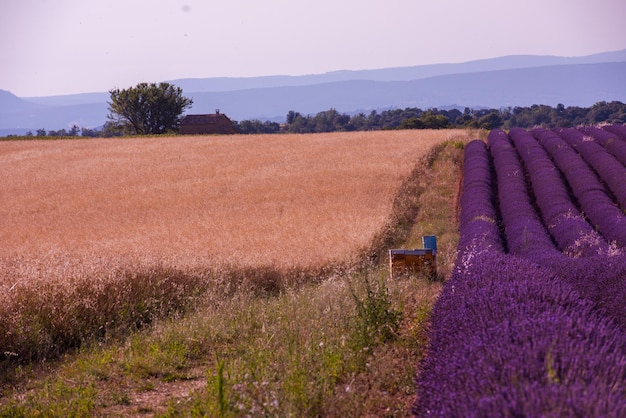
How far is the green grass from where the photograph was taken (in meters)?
5.31

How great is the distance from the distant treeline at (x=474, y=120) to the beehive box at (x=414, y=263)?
142 feet

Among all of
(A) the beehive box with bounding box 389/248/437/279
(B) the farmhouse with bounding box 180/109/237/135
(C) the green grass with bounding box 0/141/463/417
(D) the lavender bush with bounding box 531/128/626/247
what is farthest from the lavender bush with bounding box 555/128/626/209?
(B) the farmhouse with bounding box 180/109/237/135

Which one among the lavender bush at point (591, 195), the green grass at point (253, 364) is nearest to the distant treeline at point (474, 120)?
the lavender bush at point (591, 195)

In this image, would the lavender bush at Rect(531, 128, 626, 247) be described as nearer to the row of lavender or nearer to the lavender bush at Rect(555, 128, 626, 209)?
the lavender bush at Rect(555, 128, 626, 209)

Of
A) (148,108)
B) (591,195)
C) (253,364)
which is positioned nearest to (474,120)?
(148,108)

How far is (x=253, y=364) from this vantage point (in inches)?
239

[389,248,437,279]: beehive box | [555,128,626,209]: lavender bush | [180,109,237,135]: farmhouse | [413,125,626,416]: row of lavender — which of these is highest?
[180,109,237,135]: farmhouse

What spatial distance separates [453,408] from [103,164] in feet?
99.1

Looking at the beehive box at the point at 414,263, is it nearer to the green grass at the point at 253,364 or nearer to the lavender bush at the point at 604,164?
the green grass at the point at 253,364

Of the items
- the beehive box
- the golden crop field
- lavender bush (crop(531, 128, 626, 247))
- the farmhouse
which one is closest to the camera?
the beehive box

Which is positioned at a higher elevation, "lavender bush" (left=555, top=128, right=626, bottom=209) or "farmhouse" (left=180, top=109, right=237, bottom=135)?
"farmhouse" (left=180, top=109, right=237, bottom=135)

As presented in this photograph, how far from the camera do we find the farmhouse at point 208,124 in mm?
70125

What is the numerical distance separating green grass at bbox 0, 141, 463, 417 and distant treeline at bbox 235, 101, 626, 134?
4696cm

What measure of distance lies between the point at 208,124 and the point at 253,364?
66.1 meters
